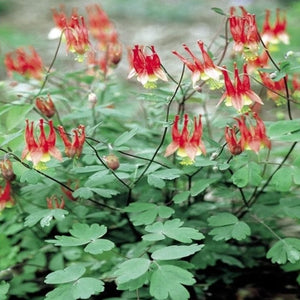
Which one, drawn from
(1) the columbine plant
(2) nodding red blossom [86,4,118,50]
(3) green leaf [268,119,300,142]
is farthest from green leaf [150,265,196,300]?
(2) nodding red blossom [86,4,118,50]

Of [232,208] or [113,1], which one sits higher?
[113,1]

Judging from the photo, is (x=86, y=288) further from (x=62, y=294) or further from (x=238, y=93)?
(x=238, y=93)

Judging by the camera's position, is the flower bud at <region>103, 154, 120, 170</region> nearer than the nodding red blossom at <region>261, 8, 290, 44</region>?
Yes

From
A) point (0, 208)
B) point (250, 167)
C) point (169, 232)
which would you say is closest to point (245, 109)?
point (250, 167)

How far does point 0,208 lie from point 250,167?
2.58 feet

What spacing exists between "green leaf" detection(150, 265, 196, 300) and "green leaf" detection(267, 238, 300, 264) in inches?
13.7

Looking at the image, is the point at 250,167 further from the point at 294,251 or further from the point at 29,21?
the point at 29,21

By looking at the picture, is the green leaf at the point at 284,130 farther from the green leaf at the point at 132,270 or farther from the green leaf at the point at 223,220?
the green leaf at the point at 132,270

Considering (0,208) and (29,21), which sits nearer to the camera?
(0,208)

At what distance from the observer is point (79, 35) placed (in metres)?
1.84

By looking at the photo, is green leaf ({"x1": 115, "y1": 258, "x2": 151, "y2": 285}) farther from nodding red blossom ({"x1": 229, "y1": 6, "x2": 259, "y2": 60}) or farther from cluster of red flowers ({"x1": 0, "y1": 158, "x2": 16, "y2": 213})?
nodding red blossom ({"x1": 229, "y1": 6, "x2": 259, "y2": 60})

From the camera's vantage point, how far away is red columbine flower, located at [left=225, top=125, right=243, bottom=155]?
5.30 feet

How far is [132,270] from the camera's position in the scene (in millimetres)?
1459

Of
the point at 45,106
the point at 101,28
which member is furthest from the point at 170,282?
the point at 101,28
